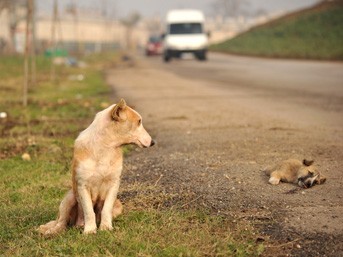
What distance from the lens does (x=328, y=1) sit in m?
63.7

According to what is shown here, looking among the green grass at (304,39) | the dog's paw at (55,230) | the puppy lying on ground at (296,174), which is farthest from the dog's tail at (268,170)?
the green grass at (304,39)

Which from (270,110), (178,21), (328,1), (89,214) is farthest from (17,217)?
(328,1)

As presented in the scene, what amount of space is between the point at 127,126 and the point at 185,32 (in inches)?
1311

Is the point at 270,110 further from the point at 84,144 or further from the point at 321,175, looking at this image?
the point at 84,144

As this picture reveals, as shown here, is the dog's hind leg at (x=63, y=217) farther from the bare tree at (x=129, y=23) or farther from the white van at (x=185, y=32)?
the bare tree at (x=129, y=23)

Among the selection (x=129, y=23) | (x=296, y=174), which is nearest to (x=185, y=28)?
(x=296, y=174)

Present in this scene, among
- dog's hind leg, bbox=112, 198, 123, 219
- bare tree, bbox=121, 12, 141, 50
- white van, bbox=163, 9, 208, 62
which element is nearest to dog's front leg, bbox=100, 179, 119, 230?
dog's hind leg, bbox=112, 198, 123, 219

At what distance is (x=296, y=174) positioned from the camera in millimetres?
6156

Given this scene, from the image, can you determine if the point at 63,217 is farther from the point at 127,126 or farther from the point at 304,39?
the point at 304,39

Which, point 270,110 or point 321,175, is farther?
point 270,110

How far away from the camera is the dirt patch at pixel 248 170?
4754 mm

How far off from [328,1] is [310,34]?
48.5 feet

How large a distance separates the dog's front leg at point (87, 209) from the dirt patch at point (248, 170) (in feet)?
3.57

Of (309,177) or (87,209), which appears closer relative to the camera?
(87,209)
